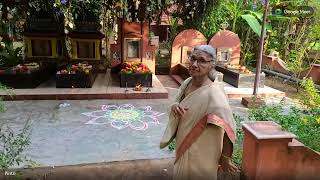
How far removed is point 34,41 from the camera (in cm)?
1051

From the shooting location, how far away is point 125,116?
7.27 m

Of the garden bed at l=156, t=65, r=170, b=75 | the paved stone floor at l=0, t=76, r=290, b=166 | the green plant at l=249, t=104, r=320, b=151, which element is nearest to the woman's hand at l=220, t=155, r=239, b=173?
the green plant at l=249, t=104, r=320, b=151

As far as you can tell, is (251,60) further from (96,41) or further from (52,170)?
(52,170)

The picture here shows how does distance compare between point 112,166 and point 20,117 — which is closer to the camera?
point 112,166

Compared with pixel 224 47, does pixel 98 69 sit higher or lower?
lower

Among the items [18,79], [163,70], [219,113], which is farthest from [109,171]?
[163,70]

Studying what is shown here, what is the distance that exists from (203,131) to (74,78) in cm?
712

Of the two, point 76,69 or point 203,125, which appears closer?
point 203,125

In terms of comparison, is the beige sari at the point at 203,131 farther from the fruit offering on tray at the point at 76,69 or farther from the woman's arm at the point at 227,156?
the fruit offering on tray at the point at 76,69

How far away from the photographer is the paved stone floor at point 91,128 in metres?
5.15

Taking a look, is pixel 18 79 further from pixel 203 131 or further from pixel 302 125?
pixel 203 131

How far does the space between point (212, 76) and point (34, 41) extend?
907 centimetres

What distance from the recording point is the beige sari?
261 centimetres

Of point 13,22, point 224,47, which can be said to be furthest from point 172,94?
point 13,22
